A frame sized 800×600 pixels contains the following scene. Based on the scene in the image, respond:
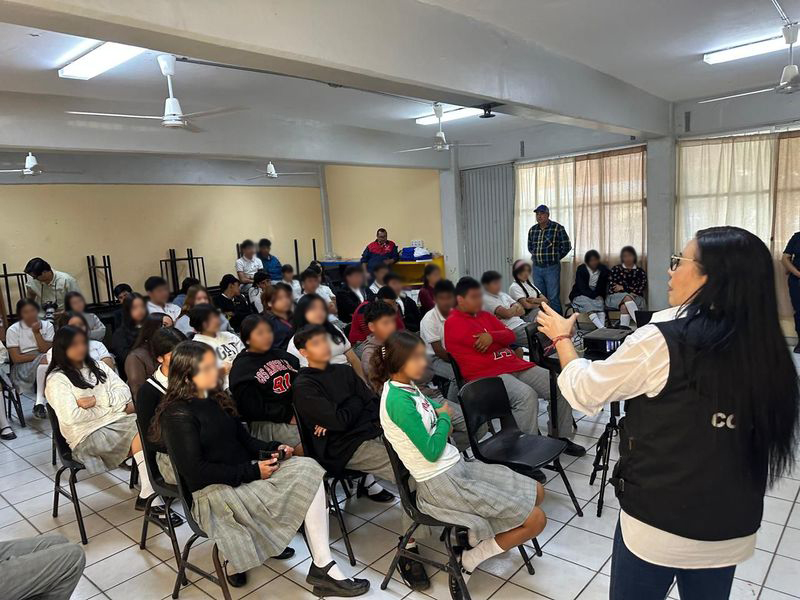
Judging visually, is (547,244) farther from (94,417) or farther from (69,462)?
(69,462)

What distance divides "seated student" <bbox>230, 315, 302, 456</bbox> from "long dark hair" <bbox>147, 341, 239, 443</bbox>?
0.09m

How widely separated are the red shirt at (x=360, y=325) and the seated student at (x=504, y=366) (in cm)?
55

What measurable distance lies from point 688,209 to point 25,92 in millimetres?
6452

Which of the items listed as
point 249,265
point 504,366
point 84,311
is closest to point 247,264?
point 249,265

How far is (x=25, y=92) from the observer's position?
4.18 metres

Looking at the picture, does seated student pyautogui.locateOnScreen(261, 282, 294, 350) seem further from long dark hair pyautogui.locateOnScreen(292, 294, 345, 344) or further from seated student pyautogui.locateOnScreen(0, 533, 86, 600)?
seated student pyautogui.locateOnScreen(0, 533, 86, 600)

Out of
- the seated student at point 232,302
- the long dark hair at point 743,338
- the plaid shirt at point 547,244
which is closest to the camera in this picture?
the long dark hair at point 743,338

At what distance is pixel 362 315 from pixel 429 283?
319 mm

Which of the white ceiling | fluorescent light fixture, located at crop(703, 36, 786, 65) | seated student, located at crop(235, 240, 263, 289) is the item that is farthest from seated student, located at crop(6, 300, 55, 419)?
fluorescent light fixture, located at crop(703, 36, 786, 65)

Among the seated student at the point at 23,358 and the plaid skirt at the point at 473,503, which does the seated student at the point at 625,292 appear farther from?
the seated student at the point at 23,358

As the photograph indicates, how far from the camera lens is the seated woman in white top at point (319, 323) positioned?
5.32 feet

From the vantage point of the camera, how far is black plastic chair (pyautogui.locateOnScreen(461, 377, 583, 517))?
2359 millimetres

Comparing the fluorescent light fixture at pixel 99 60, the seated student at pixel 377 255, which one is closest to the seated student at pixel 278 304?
the seated student at pixel 377 255

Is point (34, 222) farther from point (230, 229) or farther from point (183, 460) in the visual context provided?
point (183, 460)
